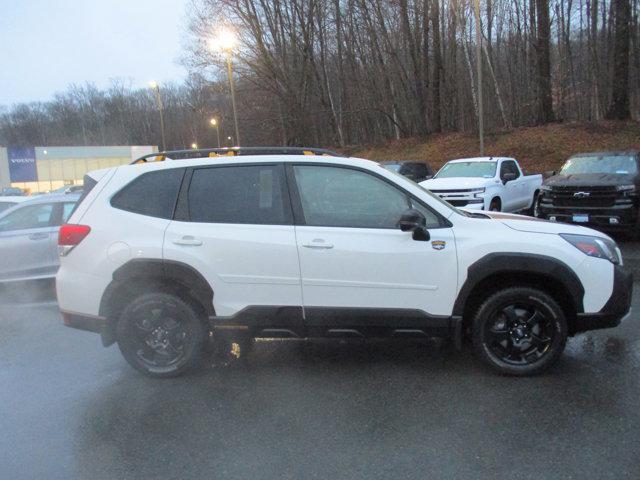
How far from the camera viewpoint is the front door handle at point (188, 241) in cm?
427

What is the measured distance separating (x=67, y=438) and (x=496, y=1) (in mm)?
40592

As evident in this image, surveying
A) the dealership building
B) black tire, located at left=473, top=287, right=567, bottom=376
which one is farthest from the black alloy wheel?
the dealership building

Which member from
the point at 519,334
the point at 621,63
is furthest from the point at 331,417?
the point at 621,63

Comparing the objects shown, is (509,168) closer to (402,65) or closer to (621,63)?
(621,63)

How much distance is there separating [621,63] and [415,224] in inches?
954

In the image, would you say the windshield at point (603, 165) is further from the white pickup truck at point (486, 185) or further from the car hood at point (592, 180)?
the white pickup truck at point (486, 185)

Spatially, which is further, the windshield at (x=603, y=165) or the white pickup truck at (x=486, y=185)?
the white pickup truck at (x=486, y=185)

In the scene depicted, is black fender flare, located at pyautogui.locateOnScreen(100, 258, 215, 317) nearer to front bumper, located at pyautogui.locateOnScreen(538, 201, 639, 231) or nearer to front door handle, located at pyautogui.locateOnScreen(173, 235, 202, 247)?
front door handle, located at pyautogui.locateOnScreen(173, 235, 202, 247)

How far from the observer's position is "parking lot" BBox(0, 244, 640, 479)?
315cm

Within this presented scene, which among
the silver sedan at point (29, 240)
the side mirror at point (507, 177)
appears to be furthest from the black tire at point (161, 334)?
the side mirror at point (507, 177)

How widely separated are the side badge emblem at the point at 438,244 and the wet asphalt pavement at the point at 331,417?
1.08 meters

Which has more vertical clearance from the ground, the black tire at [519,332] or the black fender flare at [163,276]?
the black fender flare at [163,276]

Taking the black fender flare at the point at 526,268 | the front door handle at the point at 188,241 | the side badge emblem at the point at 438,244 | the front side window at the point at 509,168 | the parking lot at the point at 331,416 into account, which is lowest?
the parking lot at the point at 331,416

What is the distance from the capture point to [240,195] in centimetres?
439
